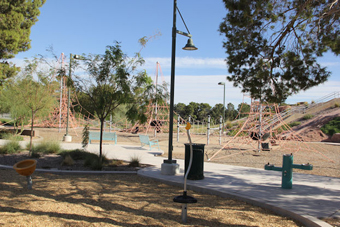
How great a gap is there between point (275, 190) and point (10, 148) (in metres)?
10.3

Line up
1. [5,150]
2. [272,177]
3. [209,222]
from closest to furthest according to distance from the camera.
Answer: [209,222]
[272,177]
[5,150]

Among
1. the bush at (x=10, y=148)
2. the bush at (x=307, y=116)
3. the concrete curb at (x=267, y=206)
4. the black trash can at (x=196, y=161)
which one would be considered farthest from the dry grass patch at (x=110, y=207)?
the bush at (x=307, y=116)

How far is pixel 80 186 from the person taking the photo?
24.0 feet

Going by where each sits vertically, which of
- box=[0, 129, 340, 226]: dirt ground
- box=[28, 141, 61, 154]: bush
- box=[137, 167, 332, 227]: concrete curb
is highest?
box=[28, 141, 61, 154]: bush

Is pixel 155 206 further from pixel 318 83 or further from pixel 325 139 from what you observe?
pixel 325 139

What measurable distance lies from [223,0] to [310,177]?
5945 millimetres

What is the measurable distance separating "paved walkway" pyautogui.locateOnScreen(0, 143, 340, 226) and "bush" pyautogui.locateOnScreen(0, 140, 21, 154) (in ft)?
20.4

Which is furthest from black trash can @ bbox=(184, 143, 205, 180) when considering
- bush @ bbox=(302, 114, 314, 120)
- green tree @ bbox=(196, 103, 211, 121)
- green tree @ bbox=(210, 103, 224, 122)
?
green tree @ bbox=(196, 103, 211, 121)

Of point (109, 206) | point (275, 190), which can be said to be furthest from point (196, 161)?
point (109, 206)

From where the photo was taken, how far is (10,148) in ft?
40.0

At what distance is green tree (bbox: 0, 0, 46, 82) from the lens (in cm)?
1748

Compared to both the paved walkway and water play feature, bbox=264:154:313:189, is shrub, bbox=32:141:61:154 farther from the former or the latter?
water play feature, bbox=264:154:313:189

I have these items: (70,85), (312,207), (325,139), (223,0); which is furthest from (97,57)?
(325,139)

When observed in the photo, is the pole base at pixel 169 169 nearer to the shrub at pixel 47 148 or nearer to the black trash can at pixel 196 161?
the black trash can at pixel 196 161
